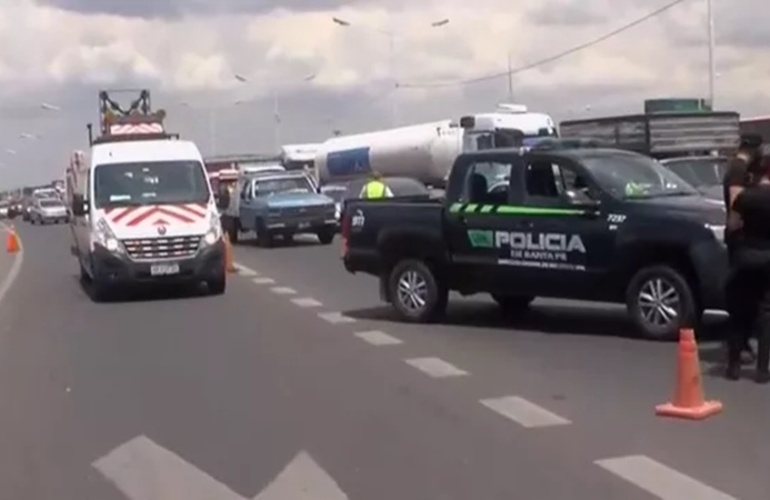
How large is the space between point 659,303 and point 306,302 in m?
7.57

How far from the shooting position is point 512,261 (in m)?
16.5

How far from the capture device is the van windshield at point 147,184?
77.5ft

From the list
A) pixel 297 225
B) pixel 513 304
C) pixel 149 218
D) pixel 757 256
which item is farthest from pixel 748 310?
pixel 297 225

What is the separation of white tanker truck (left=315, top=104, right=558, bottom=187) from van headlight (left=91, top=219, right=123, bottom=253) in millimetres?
15317

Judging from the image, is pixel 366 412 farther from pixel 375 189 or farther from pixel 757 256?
pixel 375 189

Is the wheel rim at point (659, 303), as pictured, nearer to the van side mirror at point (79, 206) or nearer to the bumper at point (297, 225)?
the van side mirror at point (79, 206)

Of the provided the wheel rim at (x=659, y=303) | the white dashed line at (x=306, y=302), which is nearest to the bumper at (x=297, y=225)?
the white dashed line at (x=306, y=302)

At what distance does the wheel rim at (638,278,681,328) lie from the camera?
1480cm

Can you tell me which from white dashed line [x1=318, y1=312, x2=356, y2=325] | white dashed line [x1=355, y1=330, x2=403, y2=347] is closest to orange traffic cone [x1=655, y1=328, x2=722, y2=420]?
white dashed line [x1=355, y1=330, x2=403, y2=347]

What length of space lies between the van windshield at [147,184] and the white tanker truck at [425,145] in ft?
45.8

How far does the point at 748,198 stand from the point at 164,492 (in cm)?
571

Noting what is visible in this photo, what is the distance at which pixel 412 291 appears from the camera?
17.9 m

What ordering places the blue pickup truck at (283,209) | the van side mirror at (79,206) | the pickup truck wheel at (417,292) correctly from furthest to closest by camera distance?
the blue pickup truck at (283,209) < the van side mirror at (79,206) < the pickup truck wheel at (417,292)

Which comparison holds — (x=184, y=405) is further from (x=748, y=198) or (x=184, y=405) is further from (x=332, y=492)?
(x=748, y=198)
